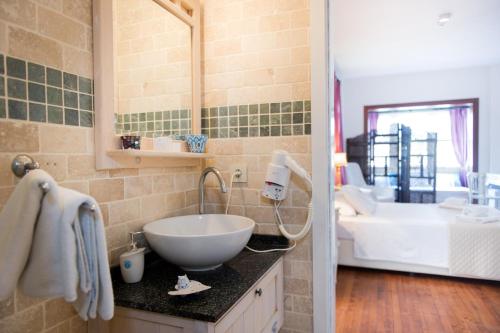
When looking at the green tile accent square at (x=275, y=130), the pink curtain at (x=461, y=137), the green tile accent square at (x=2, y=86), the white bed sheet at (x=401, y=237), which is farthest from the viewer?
the pink curtain at (x=461, y=137)

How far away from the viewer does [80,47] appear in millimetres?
1027

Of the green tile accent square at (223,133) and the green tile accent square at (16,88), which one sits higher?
the green tile accent square at (16,88)

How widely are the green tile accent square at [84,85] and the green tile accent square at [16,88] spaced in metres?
0.19

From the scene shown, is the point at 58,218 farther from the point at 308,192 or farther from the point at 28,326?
the point at 308,192

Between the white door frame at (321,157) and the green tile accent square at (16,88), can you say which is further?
the white door frame at (321,157)

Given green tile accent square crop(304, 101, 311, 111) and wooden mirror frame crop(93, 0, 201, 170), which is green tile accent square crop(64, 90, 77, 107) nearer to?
wooden mirror frame crop(93, 0, 201, 170)

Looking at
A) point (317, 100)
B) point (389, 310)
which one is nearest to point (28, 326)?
point (317, 100)

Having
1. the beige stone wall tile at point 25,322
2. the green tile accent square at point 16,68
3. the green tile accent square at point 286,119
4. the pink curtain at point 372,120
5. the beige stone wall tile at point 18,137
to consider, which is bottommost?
the beige stone wall tile at point 25,322

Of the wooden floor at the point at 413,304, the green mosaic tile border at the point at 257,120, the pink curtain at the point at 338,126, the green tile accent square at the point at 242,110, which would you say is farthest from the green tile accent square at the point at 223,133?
the pink curtain at the point at 338,126

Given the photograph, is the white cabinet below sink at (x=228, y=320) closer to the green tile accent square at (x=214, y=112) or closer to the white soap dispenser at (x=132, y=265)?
the white soap dispenser at (x=132, y=265)

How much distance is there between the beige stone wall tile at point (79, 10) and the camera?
3.22 feet

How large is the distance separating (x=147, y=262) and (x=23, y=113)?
0.70 m

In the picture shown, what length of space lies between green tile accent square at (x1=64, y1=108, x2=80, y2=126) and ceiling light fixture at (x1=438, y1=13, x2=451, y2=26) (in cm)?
361

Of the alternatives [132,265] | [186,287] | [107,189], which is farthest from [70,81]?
[186,287]
